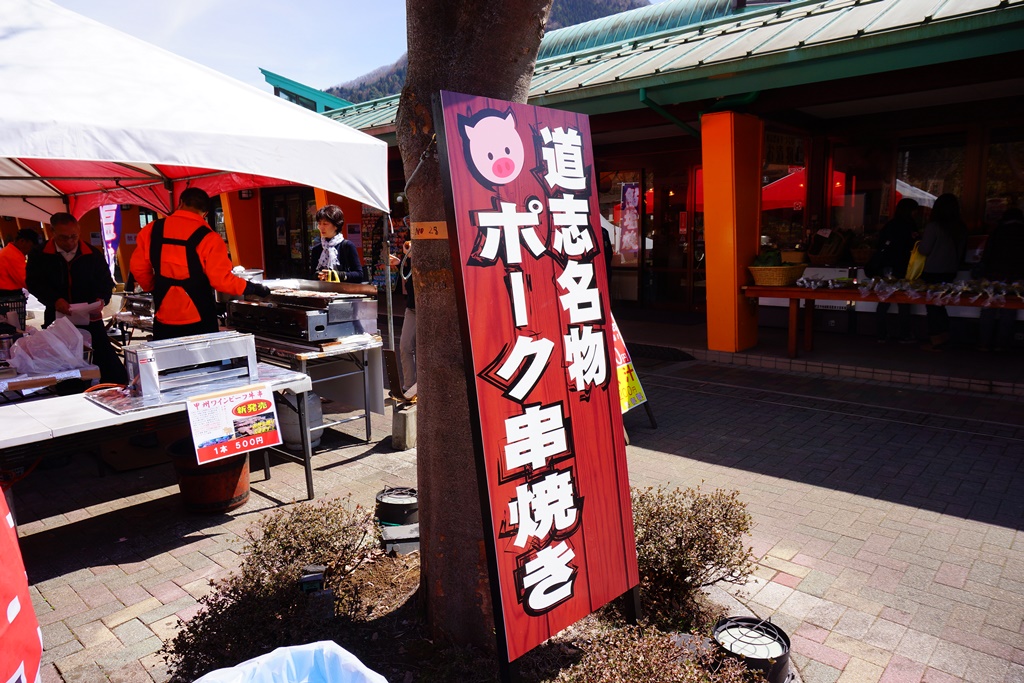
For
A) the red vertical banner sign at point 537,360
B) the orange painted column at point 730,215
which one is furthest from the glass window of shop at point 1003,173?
the red vertical banner sign at point 537,360

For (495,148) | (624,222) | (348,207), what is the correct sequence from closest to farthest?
1. (495,148)
2. (624,222)
3. (348,207)

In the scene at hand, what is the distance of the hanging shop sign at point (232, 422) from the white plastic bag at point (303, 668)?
2602 millimetres

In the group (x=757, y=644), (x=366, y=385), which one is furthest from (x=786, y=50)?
(x=757, y=644)

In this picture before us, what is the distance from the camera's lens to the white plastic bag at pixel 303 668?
1.73 meters

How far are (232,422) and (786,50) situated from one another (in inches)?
251

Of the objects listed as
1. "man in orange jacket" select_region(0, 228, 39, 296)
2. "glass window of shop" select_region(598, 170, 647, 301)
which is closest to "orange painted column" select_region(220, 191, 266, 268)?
"glass window of shop" select_region(598, 170, 647, 301)

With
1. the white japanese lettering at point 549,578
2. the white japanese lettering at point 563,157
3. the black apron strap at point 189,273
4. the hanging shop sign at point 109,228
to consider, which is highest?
the hanging shop sign at point 109,228

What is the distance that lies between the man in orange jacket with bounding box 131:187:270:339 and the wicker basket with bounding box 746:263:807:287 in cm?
631

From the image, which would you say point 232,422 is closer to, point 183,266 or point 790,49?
point 183,266

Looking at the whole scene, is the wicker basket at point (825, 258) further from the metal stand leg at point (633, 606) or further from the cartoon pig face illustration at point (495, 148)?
the cartoon pig face illustration at point (495, 148)

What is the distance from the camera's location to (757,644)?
2.77m

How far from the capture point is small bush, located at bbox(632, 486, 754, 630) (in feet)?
10.1

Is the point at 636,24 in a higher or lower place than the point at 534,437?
higher

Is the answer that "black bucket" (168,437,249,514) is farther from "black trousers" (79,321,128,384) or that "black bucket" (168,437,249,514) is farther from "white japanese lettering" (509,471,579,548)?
"white japanese lettering" (509,471,579,548)
